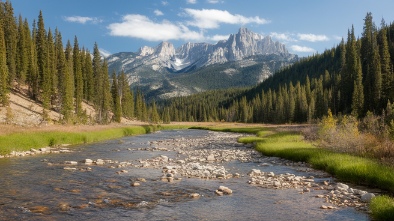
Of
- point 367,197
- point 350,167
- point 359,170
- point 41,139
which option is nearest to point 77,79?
point 41,139

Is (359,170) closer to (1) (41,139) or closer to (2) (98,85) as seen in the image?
(1) (41,139)

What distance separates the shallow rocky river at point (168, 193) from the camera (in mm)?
12578

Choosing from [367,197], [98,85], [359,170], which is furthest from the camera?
[98,85]

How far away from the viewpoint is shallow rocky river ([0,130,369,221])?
495 inches

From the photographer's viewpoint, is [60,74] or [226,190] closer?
[226,190]

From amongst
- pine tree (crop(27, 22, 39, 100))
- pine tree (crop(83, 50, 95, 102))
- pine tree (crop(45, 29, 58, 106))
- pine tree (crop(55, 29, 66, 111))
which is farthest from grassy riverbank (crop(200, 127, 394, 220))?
pine tree (crop(83, 50, 95, 102))

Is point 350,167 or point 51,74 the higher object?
point 51,74

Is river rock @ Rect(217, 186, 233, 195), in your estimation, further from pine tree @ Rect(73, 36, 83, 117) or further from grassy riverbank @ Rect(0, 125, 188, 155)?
pine tree @ Rect(73, 36, 83, 117)

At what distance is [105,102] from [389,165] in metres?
88.6

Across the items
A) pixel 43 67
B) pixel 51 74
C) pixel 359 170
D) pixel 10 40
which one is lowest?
pixel 359 170

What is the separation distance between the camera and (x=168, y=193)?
15992 mm

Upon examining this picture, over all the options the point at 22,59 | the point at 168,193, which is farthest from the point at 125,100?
the point at 168,193

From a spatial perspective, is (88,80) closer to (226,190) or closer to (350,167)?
(226,190)

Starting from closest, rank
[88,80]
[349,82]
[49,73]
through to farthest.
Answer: [49,73], [88,80], [349,82]
